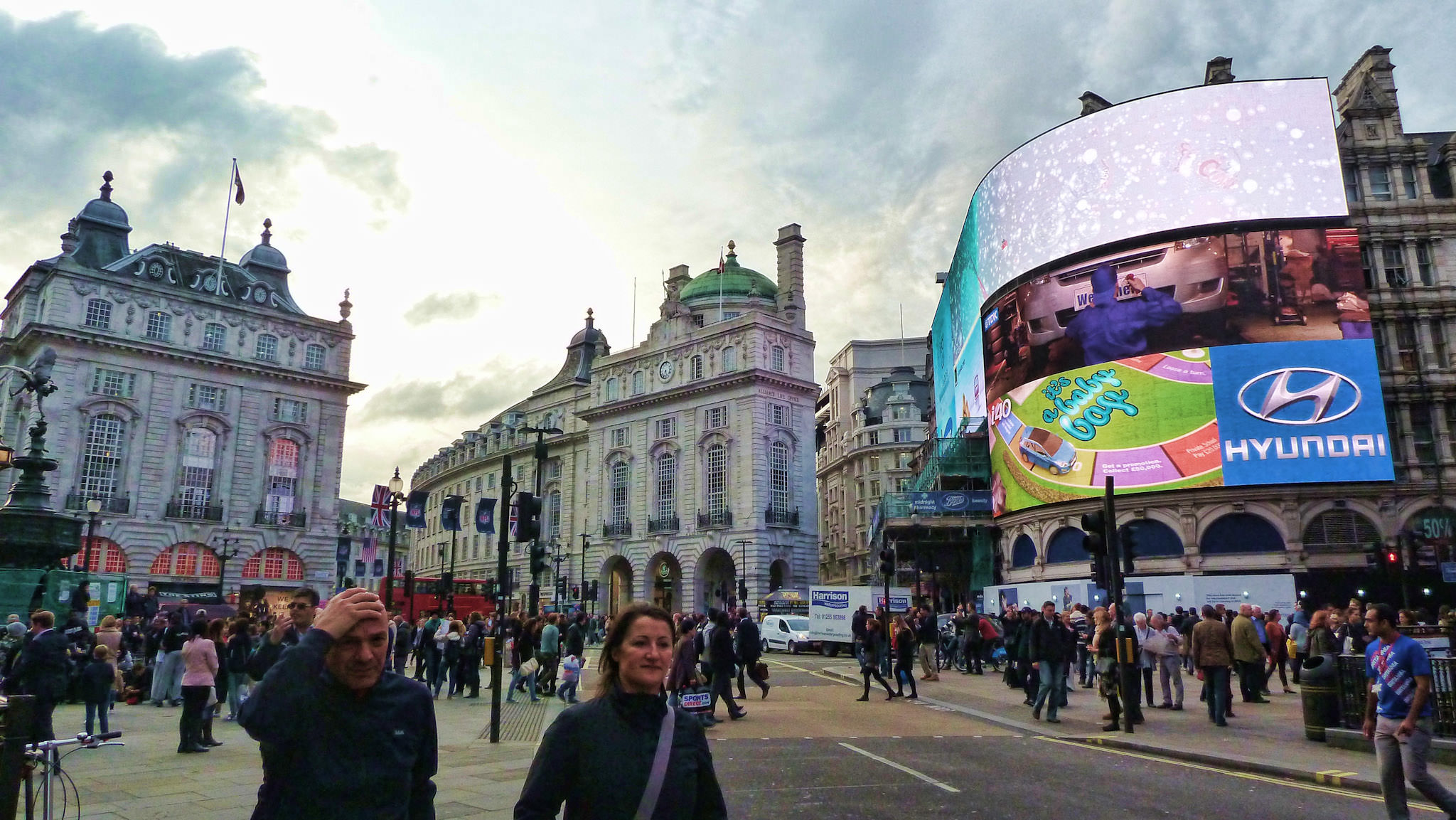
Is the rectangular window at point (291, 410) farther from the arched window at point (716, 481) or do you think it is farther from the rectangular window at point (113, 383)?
the arched window at point (716, 481)

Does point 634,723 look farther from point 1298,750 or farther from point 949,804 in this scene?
point 1298,750

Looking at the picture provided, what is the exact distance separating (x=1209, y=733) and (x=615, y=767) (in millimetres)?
13809

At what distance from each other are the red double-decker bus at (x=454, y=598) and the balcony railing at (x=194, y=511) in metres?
12.7

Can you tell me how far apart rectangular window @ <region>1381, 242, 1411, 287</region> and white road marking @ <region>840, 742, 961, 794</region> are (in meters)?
41.9

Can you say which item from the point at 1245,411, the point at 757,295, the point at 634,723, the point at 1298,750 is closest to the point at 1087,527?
the point at 1298,750

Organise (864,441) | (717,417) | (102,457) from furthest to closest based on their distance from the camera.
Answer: (864,441)
(717,417)
(102,457)

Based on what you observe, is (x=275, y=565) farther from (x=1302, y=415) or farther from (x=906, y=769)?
(x=1302, y=415)

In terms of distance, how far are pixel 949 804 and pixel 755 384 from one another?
51.9 m

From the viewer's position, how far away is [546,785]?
3.06m

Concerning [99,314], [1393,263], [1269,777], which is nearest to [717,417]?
[99,314]

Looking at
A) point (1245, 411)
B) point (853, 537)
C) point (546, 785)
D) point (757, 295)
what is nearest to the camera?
point (546, 785)

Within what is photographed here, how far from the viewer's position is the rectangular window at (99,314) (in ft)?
172

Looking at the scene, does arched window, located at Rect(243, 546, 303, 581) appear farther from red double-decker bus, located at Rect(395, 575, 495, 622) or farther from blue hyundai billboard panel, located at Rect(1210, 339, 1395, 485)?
blue hyundai billboard panel, located at Rect(1210, 339, 1395, 485)

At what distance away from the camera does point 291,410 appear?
59375mm
